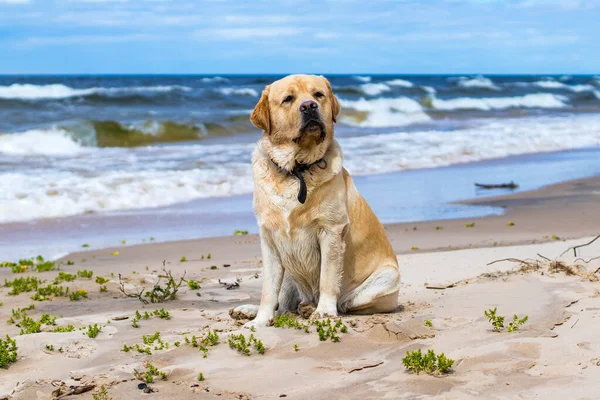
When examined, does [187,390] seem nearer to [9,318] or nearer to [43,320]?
[43,320]

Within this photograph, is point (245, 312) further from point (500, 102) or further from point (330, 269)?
point (500, 102)

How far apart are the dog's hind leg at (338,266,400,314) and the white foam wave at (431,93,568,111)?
39.3 metres

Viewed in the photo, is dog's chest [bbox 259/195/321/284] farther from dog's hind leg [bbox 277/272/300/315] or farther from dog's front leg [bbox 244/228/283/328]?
dog's hind leg [bbox 277/272/300/315]

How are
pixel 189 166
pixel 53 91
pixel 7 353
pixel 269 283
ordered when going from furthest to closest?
1. pixel 53 91
2. pixel 189 166
3. pixel 269 283
4. pixel 7 353

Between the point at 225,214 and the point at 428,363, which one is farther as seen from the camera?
the point at 225,214

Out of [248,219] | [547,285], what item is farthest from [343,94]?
[547,285]

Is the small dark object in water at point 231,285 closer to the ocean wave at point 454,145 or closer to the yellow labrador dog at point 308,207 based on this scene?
the yellow labrador dog at point 308,207

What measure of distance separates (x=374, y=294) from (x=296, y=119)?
4.47 ft

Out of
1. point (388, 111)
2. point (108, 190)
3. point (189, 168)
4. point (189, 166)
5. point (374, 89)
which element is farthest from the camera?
point (374, 89)

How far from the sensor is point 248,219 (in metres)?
11.3

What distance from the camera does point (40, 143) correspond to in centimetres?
2225

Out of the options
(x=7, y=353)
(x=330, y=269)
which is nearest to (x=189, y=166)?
(x=330, y=269)

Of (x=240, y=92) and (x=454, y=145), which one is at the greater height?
(x=240, y=92)

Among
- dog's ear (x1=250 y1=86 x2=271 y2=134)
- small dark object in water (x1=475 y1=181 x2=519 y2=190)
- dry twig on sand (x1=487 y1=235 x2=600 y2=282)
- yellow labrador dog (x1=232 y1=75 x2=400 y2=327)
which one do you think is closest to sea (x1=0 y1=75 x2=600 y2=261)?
small dark object in water (x1=475 y1=181 x2=519 y2=190)
